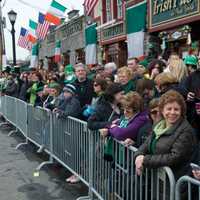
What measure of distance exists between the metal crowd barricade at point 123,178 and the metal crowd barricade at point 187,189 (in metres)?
0.06

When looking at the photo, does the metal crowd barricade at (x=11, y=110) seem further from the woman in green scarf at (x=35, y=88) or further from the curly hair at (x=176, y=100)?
the curly hair at (x=176, y=100)

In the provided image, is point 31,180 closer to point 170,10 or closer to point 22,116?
point 22,116

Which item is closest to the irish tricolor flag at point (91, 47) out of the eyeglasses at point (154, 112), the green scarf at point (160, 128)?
the eyeglasses at point (154, 112)

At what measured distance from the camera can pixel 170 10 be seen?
12867mm

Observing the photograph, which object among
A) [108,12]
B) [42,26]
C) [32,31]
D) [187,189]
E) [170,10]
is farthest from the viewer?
[32,31]

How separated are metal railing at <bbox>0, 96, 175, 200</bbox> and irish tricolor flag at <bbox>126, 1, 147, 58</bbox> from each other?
3.80m

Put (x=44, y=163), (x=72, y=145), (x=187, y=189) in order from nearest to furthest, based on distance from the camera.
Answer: (x=187, y=189), (x=72, y=145), (x=44, y=163)

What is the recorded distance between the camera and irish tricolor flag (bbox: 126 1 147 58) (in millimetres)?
11883

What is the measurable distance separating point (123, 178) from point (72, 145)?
2.08 metres

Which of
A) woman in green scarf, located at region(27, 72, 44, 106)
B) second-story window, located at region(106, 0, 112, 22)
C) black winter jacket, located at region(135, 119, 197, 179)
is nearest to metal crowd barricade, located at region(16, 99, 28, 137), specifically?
woman in green scarf, located at region(27, 72, 44, 106)

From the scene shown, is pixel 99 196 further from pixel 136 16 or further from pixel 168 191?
pixel 136 16

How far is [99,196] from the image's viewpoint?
17.7ft

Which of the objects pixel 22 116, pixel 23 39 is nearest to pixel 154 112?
pixel 22 116

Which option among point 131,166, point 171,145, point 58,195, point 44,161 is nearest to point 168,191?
point 171,145
